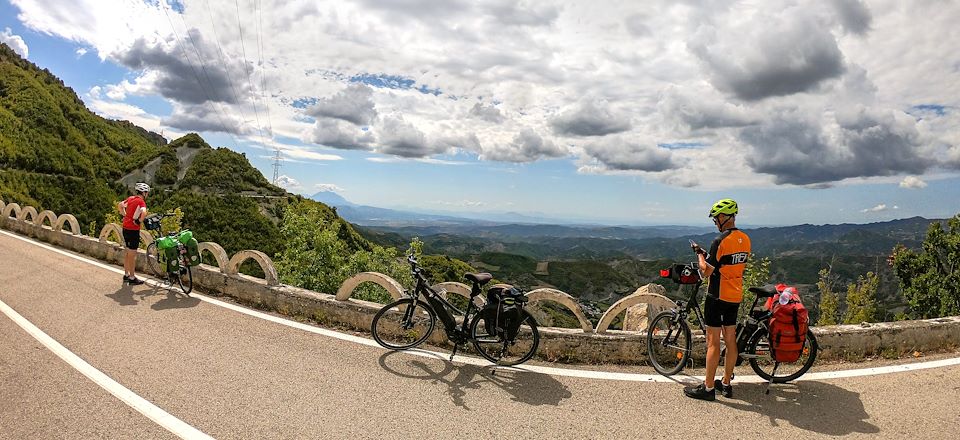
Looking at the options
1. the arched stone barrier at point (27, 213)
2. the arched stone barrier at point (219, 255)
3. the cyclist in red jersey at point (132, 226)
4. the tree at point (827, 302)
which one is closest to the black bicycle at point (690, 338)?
the arched stone barrier at point (219, 255)

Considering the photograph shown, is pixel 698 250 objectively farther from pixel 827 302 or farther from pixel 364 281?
pixel 827 302

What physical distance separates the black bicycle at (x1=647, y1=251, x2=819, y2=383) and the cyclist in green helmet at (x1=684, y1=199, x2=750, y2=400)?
222mm

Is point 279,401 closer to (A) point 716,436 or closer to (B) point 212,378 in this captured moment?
(B) point 212,378

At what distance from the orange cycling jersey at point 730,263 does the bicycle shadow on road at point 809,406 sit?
3.27 ft

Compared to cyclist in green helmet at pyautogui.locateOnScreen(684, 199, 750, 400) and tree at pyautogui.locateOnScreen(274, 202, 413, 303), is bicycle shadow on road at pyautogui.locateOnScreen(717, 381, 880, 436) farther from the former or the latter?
tree at pyautogui.locateOnScreen(274, 202, 413, 303)

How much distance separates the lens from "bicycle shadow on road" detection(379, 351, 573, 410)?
457cm

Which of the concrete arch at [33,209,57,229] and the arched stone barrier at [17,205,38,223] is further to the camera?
the arched stone barrier at [17,205,38,223]

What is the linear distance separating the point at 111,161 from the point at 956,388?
144 m

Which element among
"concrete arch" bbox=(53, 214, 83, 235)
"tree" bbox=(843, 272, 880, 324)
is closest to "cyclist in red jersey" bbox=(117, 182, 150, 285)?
"concrete arch" bbox=(53, 214, 83, 235)

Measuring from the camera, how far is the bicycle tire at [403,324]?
19.3 feet

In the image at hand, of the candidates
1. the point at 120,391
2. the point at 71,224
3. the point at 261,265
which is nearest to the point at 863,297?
the point at 261,265

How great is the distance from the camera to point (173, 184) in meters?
118

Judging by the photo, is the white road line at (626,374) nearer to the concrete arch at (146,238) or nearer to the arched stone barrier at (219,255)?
the arched stone barrier at (219,255)

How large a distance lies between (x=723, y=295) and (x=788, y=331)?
0.70 metres
